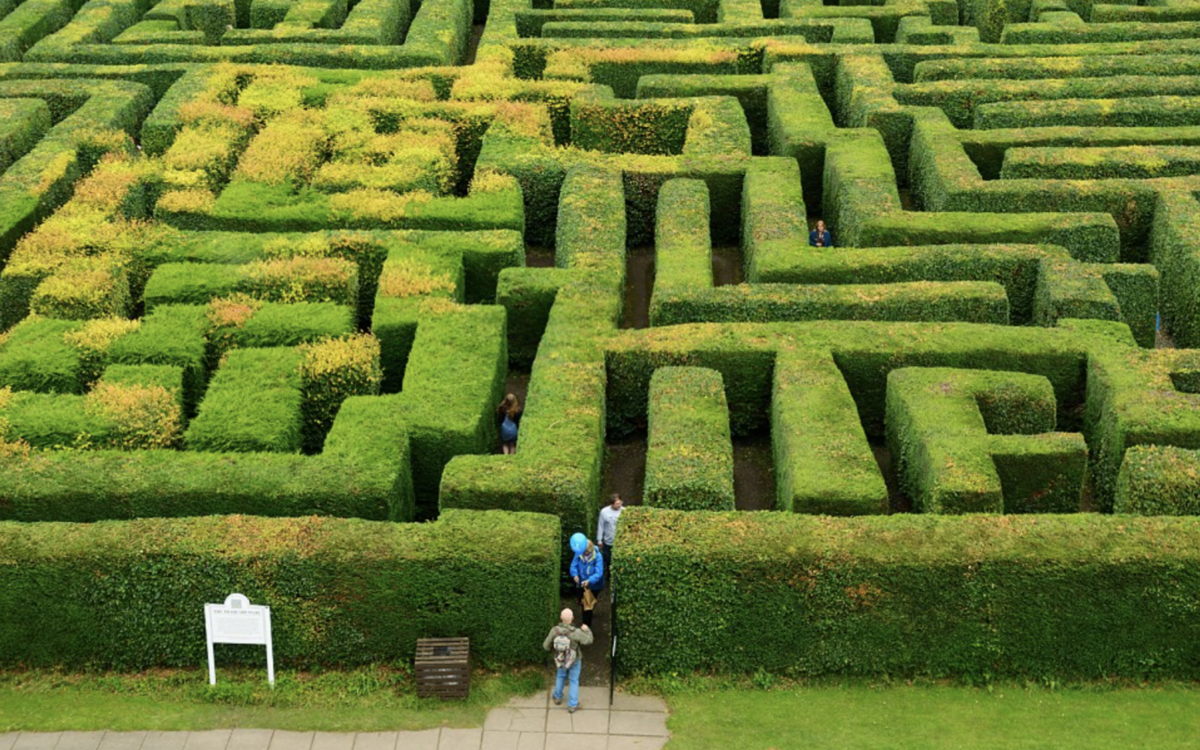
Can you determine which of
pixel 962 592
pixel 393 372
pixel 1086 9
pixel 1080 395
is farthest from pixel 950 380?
pixel 1086 9

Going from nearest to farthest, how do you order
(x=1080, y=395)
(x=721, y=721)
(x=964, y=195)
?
(x=721, y=721) < (x=1080, y=395) < (x=964, y=195)

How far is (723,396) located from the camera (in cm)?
2366

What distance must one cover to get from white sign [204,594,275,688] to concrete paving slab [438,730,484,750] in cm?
284

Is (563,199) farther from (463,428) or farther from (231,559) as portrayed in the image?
(231,559)

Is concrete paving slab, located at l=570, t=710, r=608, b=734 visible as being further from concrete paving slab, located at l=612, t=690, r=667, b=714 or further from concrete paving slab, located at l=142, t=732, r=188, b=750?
concrete paving slab, located at l=142, t=732, r=188, b=750

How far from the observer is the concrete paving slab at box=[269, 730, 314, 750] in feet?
59.8

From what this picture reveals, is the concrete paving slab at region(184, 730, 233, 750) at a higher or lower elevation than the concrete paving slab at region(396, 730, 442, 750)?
higher

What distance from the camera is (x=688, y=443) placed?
2219 centimetres

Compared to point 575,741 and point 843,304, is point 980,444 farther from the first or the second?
point 575,741

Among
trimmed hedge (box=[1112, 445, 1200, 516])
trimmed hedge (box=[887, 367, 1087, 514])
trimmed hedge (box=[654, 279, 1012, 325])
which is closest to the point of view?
trimmed hedge (box=[1112, 445, 1200, 516])

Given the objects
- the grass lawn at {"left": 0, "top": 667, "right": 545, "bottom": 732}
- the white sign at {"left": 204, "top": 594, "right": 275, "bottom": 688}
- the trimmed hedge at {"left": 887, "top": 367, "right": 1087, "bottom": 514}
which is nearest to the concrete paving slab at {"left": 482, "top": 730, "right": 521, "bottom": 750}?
the grass lawn at {"left": 0, "top": 667, "right": 545, "bottom": 732}

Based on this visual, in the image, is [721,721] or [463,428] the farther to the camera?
[463,428]

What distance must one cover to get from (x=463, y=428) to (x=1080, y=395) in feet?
37.9

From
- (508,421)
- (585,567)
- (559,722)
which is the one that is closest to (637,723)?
(559,722)
